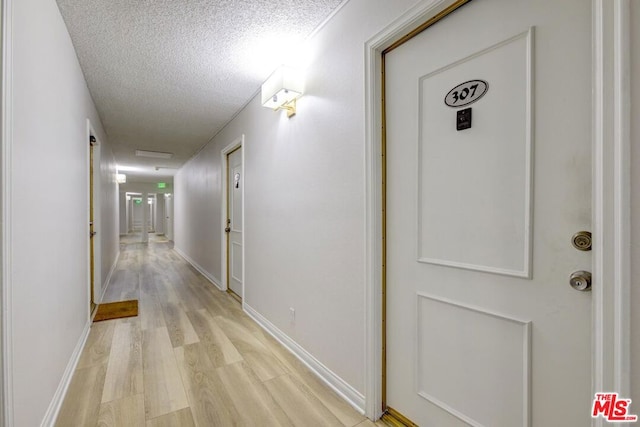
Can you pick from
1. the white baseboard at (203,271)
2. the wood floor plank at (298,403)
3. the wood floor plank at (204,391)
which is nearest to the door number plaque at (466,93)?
the wood floor plank at (298,403)

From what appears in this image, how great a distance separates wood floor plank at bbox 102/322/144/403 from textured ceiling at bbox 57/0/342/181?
2433mm

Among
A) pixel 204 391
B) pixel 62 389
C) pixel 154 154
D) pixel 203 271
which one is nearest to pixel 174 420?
pixel 204 391

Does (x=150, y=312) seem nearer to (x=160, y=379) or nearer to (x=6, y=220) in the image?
(x=160, y=379)

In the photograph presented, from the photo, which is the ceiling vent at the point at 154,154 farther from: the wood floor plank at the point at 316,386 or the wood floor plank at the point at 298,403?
the wood floor plank at the point at 298,403

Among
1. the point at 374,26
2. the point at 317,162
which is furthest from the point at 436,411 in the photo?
the point at 374,26

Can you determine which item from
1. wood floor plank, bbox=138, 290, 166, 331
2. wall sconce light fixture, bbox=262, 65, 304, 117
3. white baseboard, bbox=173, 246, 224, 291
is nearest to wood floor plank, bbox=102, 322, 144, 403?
wood floor plank, bbox=138, 290, 166, 331

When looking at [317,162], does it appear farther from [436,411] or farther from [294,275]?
[436,411]

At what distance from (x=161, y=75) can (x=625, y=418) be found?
3.50 metres

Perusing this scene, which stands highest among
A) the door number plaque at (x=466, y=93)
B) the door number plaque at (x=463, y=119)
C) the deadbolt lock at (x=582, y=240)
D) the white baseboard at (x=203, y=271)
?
the door number plaque at (x=466, y=93)

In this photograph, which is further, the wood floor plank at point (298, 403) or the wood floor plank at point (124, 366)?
the wood floor plank at point (124, 366)

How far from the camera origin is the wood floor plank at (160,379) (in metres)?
1.70

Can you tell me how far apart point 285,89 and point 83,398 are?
7.98 feet

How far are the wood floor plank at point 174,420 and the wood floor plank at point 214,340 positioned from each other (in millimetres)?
523

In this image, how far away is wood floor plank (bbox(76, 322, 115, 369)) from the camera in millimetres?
2201
